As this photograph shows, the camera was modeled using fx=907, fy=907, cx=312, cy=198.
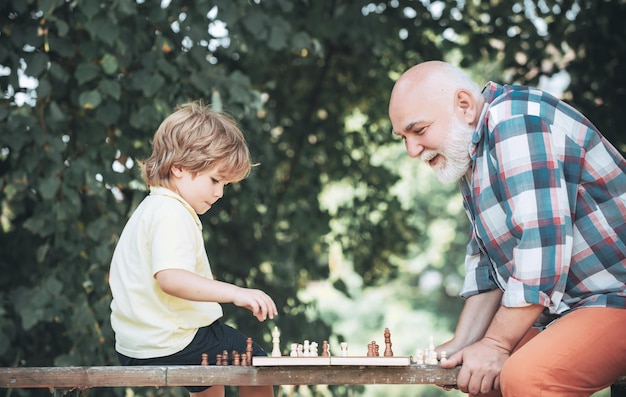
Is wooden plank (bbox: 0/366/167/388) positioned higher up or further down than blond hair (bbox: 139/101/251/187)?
further down

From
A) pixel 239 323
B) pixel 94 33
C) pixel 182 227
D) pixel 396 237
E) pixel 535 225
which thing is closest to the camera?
pixel 535 225

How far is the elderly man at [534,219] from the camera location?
2182mm

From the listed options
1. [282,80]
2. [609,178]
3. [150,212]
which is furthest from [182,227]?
[282,80]

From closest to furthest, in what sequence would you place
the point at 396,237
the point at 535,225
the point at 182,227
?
the point at 535,225 < the point at 182,227 < the point at 396,237

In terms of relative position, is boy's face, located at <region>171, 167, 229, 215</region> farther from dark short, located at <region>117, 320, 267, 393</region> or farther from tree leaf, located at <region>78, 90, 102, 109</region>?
tree leaf, located at <region>78, 90, 102, 109</region>

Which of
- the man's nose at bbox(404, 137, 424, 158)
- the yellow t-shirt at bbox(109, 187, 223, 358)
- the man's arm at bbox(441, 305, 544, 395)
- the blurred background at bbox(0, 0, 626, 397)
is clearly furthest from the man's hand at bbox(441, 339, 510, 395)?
the blurred background at bbox(0, 0, 626, 397)

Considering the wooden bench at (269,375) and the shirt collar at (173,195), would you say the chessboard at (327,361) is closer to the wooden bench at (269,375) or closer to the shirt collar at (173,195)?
the wooden bench at (269,375)

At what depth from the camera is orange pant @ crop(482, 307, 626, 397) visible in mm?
2135

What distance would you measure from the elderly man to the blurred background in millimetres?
1461

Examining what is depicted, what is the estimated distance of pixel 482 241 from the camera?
98.5 inches

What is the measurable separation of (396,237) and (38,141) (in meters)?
2.69

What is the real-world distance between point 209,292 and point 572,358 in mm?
902

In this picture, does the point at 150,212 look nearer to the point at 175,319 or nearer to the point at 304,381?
the point at 175,319

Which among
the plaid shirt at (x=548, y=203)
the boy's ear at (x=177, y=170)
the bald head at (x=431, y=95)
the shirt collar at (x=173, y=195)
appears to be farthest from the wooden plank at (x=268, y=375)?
the bald head at (x=431, y=95)
